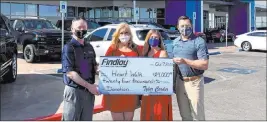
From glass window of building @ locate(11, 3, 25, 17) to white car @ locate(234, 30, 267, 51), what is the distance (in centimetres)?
1642

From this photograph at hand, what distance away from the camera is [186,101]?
441 cm

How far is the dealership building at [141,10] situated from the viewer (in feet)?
89.1

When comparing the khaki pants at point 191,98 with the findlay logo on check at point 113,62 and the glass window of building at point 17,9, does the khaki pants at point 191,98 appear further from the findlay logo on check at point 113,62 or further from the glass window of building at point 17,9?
the glass window of building at point 17,9

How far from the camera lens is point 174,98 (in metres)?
7.81

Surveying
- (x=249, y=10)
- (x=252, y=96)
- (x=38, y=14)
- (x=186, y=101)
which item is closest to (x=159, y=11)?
(x=249, y=10)

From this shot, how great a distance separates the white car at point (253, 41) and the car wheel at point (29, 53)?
1500 centimetres

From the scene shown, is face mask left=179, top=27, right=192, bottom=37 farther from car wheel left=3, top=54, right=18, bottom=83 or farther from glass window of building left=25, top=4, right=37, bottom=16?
glass window of building left=25, top=4, right=37, bottom=16

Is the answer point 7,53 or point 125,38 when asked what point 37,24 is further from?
point 125,38

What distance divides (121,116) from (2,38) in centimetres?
468

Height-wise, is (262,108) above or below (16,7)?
below

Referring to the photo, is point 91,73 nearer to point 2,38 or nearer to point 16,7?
point 2,38

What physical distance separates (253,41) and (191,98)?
1980 cm

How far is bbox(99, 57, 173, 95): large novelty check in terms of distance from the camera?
400cm

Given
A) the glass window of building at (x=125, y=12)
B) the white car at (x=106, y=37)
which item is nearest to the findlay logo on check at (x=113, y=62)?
the white car at (x=106, y=37)
